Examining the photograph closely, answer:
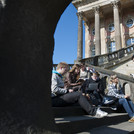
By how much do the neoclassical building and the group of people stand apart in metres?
16.8

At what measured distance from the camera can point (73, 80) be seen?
4.50 meters

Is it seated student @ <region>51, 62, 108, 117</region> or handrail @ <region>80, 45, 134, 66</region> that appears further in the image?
handrail @ <region>80, 45, 134, 66</region>

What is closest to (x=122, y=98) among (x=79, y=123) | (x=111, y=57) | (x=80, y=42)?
(x=79, y=123)

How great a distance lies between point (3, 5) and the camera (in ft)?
3.78

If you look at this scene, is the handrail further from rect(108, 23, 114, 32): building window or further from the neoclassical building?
rect(108, 23, 114, 32): building window

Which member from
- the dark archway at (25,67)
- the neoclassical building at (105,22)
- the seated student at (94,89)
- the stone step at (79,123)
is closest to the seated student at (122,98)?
the seated student at (94,89)

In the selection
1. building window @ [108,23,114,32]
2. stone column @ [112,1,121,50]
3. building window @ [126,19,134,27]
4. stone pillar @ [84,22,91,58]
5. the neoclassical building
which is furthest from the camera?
stone pillar @ [84,22,91,58]

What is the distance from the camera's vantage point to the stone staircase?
1884 millimetres

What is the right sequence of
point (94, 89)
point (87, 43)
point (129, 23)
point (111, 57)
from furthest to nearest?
point (87, 43) < point (129, 23) < point (111, 57) < point (94, 89)

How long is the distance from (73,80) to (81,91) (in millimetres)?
A: 404

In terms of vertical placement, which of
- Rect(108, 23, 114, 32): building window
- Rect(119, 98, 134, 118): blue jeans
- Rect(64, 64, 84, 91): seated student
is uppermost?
Rect(108, 23, 114, 32): building window

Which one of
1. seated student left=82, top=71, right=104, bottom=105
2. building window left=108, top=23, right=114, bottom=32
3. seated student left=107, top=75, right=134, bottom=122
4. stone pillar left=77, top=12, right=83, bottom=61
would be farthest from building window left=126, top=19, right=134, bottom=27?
seated student left=107, top=75, right=134, bottom=122

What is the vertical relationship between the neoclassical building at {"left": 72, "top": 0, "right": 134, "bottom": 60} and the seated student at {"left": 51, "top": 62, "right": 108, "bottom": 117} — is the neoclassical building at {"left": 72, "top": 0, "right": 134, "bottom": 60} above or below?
above

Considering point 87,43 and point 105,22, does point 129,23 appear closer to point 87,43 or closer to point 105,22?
point 105,22
